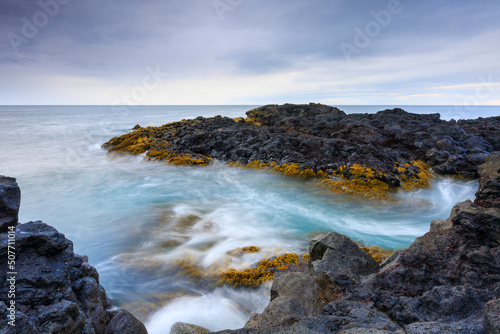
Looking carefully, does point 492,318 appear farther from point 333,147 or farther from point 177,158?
point 177,158

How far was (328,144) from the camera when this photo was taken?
11.8m

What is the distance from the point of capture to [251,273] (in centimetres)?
505

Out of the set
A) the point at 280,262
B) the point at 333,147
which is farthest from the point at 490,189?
the point at 333,147

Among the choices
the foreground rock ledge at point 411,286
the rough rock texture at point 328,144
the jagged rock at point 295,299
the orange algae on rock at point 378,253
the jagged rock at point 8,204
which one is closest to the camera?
the foreground rock ledge at point 411,286

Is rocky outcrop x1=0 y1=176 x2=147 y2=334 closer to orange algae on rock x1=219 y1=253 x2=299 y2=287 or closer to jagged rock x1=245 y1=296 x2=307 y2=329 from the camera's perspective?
jagged rock x1=245 y1=296 x2=307 y2=329

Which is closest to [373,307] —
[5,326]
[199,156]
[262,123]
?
[5,326]

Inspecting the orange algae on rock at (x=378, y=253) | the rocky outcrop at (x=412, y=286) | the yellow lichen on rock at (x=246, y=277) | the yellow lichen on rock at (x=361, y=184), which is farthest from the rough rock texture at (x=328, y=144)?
the yellow lichen on rock at (x=246, y=277)

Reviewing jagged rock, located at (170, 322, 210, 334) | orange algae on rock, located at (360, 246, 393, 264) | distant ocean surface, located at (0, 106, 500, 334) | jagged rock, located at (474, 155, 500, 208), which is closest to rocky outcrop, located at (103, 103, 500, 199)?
distant ocean surface, located at (0, 106, 500, 334)

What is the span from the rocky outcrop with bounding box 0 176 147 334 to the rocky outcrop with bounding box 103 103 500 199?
808 cm

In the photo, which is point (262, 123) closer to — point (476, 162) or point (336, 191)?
point (336, 191)

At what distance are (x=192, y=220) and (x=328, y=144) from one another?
703 cm

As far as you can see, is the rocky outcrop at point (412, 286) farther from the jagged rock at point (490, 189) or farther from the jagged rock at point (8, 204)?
the jagged rock at point (8, 204)

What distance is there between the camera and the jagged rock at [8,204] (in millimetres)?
3131

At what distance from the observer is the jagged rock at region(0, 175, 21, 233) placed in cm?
313
